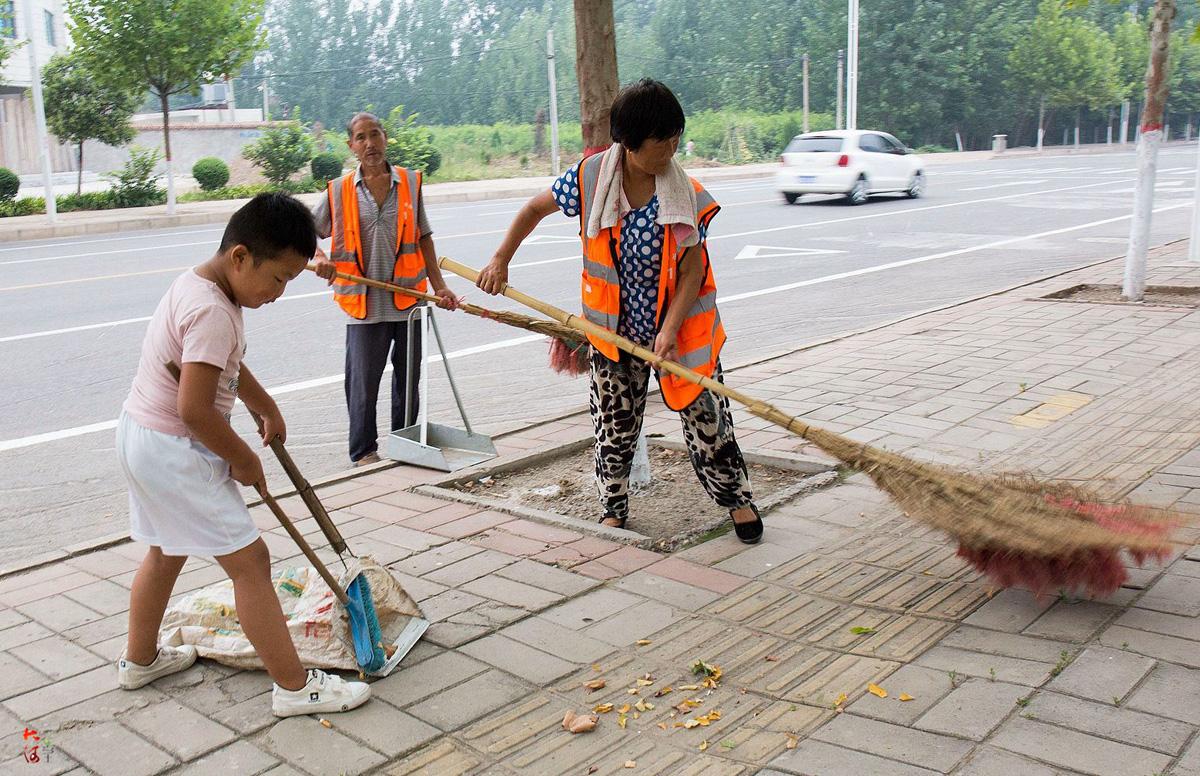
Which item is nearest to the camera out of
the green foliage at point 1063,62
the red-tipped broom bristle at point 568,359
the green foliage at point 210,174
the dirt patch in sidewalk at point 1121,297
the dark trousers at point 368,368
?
the red-tipped broom bristle at point 568,359

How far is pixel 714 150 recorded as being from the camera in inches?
1843

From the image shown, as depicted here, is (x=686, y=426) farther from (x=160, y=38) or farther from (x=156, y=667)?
(x=160, y=38)

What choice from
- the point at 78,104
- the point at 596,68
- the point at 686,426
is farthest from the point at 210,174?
the point at 686,426

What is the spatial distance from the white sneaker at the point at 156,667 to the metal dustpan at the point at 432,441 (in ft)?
6.88

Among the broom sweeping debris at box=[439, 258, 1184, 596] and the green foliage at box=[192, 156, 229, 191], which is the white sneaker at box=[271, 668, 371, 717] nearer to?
the broom sweeping debris at box=[439, 258, 1184, 596]

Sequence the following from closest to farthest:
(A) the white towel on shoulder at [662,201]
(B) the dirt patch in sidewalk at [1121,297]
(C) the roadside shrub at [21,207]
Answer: (A) the white towel on shoulder at [662,201]
(B) the dirt patch in sidewalk at [1121,297]
(C) the roadside shrub at [21,207]

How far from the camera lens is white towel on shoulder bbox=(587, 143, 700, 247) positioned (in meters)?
3.98

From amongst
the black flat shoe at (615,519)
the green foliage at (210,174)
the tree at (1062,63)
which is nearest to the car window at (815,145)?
the green foliage at (210,174)

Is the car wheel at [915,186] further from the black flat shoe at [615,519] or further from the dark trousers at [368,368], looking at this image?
the black flat shoe at [615,519]

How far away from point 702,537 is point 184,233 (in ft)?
56.4

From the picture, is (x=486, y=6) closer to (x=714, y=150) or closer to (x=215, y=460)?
(x=714, y=150)

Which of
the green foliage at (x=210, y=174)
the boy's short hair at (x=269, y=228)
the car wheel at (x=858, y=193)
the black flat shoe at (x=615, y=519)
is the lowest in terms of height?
the black flat shoe at (x=615, y=519)

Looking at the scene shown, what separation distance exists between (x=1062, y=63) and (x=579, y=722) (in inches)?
2272

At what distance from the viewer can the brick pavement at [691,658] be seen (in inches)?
112
